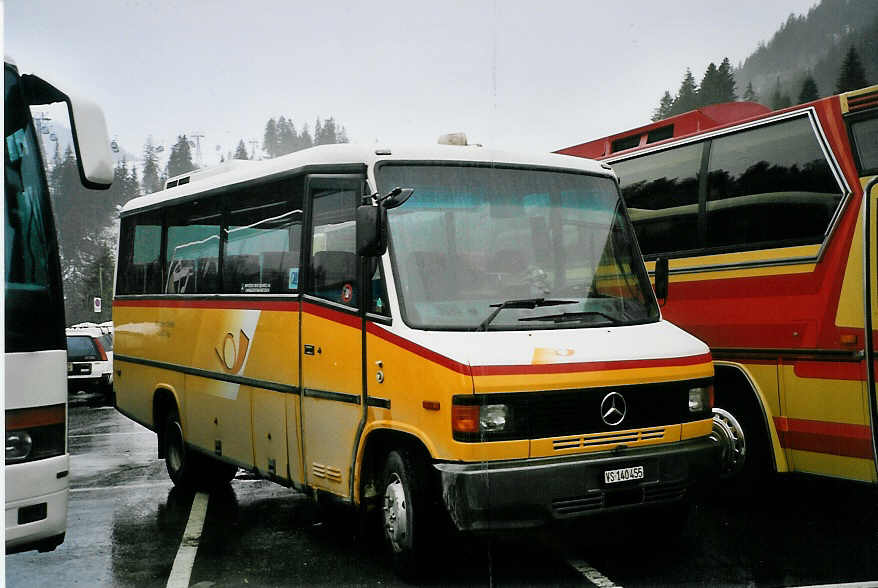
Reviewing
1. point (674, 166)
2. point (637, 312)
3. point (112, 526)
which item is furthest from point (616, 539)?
point (112, 526)

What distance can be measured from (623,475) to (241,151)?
122 inches

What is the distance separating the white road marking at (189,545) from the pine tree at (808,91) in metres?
5.21

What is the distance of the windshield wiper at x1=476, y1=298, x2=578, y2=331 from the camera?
5.52 meters

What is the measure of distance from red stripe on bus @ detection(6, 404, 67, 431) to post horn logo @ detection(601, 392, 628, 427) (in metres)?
2.86

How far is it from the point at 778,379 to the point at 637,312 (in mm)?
1502

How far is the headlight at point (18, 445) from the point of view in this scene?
452 centimetres

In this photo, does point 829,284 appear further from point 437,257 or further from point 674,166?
point 437,257

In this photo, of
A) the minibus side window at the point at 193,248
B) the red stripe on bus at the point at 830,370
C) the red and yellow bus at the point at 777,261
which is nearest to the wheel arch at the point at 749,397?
the red and yellow bus at the point at 777,261

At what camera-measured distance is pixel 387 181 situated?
19.5 ft

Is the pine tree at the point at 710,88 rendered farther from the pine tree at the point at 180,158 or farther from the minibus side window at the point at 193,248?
the minibus side window at the point at 193,248

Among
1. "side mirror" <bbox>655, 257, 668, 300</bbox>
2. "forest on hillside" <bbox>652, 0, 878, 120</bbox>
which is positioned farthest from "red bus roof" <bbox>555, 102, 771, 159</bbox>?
"side mirror" <bbox>655, 257, 668, 300</bbox>

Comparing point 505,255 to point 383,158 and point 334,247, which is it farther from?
point 334,247

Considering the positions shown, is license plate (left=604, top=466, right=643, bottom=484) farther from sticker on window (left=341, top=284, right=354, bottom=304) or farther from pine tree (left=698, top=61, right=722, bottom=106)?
pine tree (left=698, top=61, right=722, bottom=106)

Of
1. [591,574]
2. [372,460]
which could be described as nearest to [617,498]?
[591,574]
